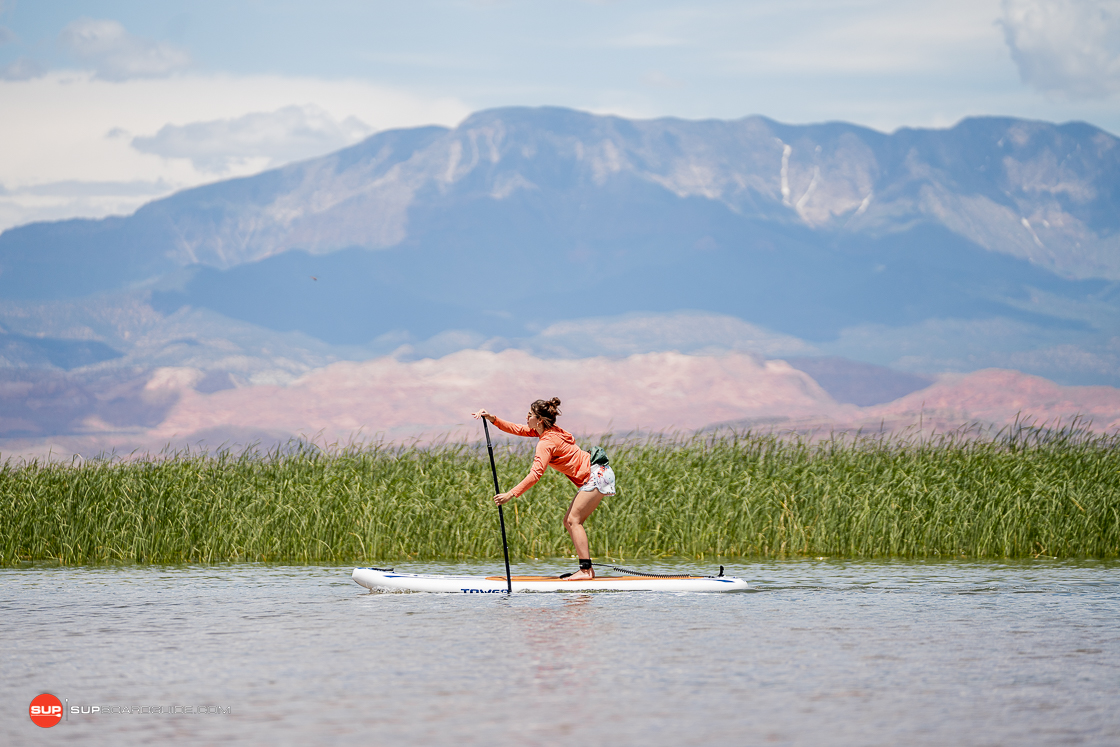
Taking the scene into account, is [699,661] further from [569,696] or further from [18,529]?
[18,529]

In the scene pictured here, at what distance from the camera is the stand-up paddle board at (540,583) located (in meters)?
15.5

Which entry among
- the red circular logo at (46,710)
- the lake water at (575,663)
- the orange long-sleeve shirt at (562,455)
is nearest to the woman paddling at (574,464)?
the orange long-sleeve shirt at (562,455)

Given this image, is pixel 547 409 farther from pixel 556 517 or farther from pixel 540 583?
pixel 556 517

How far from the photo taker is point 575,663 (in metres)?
10.5

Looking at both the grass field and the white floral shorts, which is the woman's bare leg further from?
the grass field

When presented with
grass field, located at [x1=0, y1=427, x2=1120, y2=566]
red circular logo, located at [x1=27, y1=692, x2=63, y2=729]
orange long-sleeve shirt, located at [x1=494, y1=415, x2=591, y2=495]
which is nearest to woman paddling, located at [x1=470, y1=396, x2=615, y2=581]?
orange long-sleeve shirt, located at [x1=494, y1=415, x2=591, y2=495]

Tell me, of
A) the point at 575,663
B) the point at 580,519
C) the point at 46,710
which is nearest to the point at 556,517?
the point at 580,519

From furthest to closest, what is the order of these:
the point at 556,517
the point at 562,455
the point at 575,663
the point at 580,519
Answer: the point at 556,517 → the point at 580,519 → the point at 562,455 → the point at 575,663

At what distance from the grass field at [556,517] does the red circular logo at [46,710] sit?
34.0 feet

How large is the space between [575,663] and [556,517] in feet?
31.3

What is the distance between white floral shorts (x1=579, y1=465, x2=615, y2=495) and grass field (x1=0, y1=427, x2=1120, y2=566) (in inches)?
173

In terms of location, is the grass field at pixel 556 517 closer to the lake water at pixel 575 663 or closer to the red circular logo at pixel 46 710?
the lake water at pixel 575 663

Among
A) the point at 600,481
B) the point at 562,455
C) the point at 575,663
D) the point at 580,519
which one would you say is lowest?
the point at 575,663

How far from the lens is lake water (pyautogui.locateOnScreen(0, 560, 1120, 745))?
8320mm
